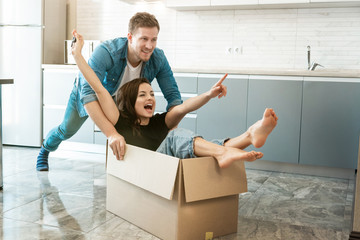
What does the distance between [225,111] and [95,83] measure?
5.44 feet

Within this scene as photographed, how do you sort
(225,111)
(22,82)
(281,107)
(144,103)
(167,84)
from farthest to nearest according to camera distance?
(22,82) < (225,111) < (281,107) < (167,84) < (144,103)

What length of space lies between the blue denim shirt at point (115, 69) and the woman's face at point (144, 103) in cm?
24

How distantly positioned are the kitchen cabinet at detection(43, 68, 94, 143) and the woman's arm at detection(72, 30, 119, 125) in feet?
5.71

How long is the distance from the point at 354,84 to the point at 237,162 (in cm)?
174

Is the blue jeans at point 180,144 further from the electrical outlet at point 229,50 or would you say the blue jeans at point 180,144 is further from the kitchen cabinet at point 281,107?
the electrical outlet at point 229,50

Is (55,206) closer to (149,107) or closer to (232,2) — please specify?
(149,107)

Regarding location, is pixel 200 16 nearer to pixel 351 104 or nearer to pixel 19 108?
pixel 351 104

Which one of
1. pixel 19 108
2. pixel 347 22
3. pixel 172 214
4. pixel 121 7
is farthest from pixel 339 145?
pixel 19 108

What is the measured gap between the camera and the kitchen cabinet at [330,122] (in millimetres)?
3234

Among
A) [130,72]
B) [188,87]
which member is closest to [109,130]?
[130,72]

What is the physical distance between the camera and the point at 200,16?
4.21 meters

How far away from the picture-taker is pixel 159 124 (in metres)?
2.38

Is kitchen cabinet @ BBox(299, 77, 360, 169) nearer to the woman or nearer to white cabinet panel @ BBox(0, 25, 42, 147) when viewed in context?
the woman

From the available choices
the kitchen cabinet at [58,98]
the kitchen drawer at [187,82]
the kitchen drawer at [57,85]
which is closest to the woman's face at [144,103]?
the kitchen drawer at [187,82]
